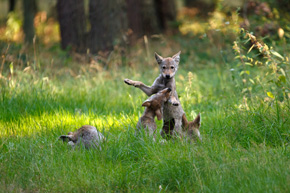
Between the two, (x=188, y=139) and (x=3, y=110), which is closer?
(x=188, y=139)

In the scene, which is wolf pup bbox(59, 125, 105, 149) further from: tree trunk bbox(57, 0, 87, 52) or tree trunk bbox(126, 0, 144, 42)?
tree trunk bbox(126, 0, 144, 42)

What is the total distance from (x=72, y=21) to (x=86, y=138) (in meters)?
11.0

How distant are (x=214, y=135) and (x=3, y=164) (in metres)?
2.85

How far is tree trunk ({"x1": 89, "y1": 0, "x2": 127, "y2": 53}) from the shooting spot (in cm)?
1184

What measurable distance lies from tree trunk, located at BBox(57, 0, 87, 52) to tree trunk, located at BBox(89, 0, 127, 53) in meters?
1.49

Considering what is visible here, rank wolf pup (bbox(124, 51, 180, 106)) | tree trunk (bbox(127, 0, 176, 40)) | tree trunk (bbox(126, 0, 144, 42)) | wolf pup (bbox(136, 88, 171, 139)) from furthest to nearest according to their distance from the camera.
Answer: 1. tree trunk (bbox(127, 0, 176, 40))
2. tree trunk (bbox(126, 0, 144, 42))
3. wolf pup (bbox(124, 51, 180, 106))
4. wolf pup (bbox(136, 88, 171, 139))

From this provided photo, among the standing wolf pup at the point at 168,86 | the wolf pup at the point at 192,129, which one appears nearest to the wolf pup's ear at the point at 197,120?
the wolf pup at the point at 192,129

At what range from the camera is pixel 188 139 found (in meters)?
4.84

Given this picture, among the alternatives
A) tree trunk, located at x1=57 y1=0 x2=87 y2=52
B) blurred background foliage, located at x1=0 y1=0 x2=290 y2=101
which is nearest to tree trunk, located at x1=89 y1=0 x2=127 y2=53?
blurred background foliage, located at x1=0 y1=0 x2=290 y2=101

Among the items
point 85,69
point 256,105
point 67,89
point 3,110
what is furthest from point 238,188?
point 85,69

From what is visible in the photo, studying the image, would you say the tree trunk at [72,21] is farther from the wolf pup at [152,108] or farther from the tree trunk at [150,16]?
the wolf pup at [152,108]

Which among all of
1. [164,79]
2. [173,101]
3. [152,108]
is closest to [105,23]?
[164,79]

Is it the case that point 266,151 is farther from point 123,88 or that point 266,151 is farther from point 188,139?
point 123,88

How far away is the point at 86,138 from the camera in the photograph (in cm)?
474
